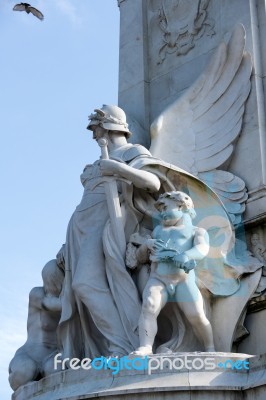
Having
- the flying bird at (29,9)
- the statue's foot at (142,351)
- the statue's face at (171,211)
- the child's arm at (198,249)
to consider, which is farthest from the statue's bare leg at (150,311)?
the flying bird at (29,9)

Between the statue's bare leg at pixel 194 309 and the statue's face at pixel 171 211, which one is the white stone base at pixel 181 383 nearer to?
the statue's bare leg at pixel 194 309

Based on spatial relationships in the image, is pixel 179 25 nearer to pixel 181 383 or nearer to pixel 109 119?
pixel 109 119

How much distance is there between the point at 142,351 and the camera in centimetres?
1046

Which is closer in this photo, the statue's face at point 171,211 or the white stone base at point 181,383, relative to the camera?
the white stone base at point 181,383

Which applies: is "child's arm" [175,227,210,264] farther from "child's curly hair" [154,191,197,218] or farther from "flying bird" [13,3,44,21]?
"flying bird" [13,3,44,21]

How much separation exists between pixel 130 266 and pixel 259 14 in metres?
3.52

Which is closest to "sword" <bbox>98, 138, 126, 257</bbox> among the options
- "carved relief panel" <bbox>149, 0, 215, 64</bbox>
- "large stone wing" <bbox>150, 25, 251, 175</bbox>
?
"large stone wing" <bbox>150, 25, 251, 175</bbox>

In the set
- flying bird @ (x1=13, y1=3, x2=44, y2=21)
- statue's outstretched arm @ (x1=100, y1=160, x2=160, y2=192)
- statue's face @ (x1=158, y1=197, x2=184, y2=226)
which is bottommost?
statue's face @ (x1=158, y1=197, x2=184, y2=226)

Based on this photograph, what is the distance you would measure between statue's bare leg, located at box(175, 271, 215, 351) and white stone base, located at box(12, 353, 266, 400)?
1.46 feet

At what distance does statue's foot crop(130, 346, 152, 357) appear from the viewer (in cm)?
1043

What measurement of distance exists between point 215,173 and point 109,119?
1343 millimetres

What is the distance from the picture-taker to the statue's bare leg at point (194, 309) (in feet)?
35.2

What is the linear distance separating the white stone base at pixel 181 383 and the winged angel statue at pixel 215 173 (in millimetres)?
606

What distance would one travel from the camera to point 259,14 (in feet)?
41.4
